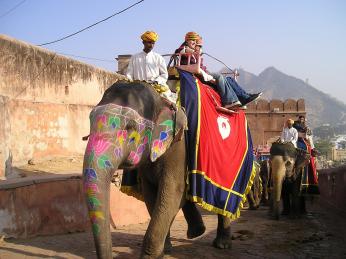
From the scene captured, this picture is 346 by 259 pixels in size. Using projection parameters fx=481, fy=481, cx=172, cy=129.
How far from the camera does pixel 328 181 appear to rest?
13727 mm

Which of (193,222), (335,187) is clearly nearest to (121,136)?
(193,222)

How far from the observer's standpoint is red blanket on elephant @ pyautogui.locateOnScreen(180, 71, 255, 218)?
5352 mm

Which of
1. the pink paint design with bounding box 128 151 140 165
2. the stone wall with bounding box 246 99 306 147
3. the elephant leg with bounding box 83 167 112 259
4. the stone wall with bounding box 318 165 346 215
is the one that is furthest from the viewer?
the stone wall with bounding box 246 99 306 147

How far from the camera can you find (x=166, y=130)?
4934 mm

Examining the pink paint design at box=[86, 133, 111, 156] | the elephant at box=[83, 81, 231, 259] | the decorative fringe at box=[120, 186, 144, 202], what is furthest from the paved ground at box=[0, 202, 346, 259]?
the pink paint design at box=[86, 133, 111, 156]

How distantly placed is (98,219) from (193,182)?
5.48ft

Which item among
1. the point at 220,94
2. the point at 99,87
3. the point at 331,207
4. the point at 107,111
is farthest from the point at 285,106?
the point at 107,111

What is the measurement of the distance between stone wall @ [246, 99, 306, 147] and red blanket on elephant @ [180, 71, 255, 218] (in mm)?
23947

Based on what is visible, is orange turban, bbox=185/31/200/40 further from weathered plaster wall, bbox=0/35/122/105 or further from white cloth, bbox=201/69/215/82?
weathered plaster wall, bbox=0/35/122/105

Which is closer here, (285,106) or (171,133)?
(171,133)

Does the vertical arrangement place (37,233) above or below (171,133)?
below

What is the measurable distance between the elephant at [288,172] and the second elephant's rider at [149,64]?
5.32 metres

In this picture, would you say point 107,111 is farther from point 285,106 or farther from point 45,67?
point 285,106

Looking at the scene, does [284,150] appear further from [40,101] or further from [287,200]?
[40,101]
